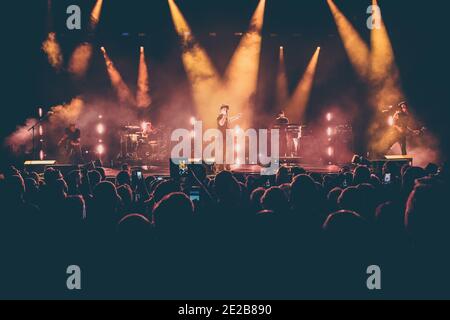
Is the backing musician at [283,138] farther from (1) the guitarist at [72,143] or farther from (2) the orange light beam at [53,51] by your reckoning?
(2) the orange light beam at [53,51]

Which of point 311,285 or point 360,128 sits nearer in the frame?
point 311,285

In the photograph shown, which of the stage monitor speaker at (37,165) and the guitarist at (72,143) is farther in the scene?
the guitarist at (72,143)

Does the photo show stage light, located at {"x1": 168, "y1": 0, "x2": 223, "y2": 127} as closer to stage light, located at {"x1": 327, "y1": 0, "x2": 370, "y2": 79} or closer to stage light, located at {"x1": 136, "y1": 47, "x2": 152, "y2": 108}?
stage light, located at {"x1": 136, "y1": 47, "x2": 152, "y2": 108}

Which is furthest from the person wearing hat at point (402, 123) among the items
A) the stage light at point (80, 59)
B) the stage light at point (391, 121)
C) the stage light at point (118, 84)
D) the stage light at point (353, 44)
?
the stage light at point (80, 59)

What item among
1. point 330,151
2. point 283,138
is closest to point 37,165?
point 283,138

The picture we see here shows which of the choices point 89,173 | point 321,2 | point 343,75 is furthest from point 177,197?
point 343,75

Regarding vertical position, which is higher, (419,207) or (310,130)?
(310,130)

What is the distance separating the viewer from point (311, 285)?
2451mm

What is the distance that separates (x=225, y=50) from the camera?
55.9 ft

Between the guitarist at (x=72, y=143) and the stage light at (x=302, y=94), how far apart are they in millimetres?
8773

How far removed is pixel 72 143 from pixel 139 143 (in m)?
3.25

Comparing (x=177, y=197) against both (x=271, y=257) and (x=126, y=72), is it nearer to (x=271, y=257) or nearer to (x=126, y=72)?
(x=271, y=257)

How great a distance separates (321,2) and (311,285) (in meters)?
13.2

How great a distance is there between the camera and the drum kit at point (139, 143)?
16750mm
